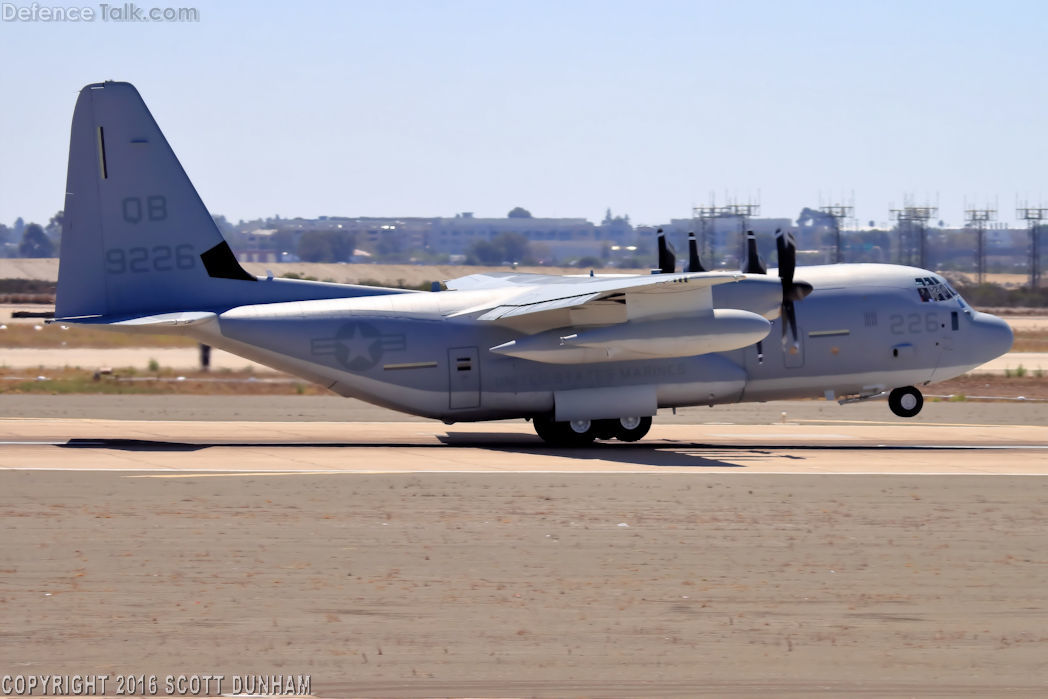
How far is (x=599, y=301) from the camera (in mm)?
24750

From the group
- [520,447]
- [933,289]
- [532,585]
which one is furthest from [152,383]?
[532,585]

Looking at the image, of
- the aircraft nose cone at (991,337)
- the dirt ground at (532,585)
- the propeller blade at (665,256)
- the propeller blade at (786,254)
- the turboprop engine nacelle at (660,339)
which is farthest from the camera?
the aircraft nose cone at (991,337)

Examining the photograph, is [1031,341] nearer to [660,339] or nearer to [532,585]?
[660,339]

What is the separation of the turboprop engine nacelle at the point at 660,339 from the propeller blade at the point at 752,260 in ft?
6.22

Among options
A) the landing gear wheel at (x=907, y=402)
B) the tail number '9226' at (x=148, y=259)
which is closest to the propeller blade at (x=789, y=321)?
the landing gear wheel at (x=907, y=402)

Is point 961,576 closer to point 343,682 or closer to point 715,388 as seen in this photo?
point 343,682

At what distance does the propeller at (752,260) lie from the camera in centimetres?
2611

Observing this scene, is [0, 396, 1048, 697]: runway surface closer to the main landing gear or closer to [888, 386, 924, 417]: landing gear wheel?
the main landing gear

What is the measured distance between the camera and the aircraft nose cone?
28.7 metres

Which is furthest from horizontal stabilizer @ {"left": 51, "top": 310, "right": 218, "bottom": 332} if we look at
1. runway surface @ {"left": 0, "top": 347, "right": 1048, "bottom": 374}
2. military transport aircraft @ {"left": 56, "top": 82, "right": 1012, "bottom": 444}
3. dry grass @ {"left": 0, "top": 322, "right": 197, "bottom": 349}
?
dry grass @ {"left": 0, "top": 322, "right": 197, "bottom": 349}

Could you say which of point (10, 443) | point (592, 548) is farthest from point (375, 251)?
point (592, 548)

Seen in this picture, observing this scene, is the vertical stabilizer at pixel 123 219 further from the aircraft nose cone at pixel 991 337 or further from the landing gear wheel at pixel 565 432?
the aircraft nose cone at pixel 991 337

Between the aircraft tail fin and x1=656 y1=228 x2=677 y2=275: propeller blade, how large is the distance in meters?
9.55

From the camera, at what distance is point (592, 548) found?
1546 cm
